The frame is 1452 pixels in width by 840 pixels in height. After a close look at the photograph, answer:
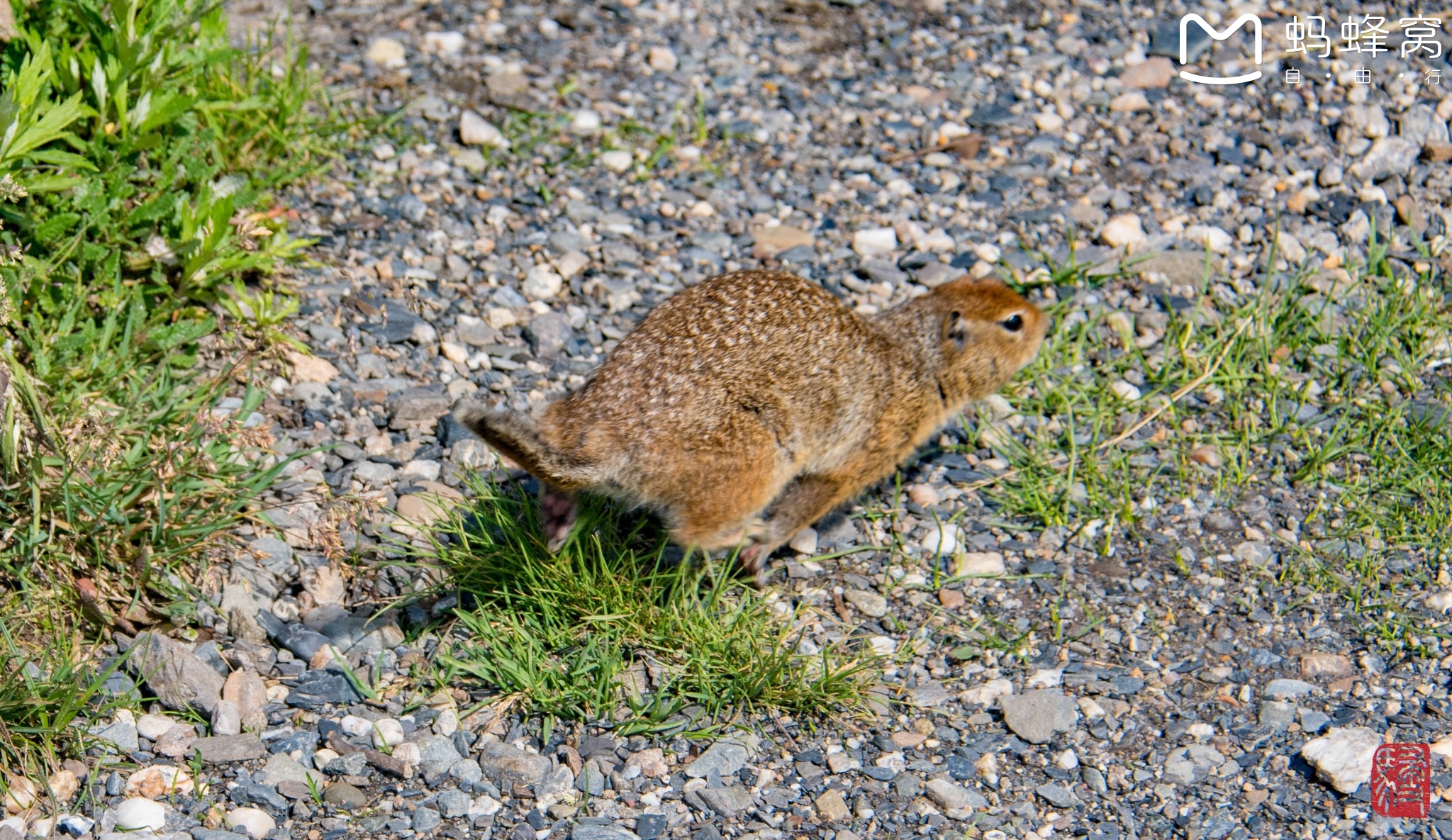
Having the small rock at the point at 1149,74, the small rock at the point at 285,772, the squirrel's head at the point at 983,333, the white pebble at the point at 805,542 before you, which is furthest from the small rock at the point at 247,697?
the small rock at the point at 1149,74

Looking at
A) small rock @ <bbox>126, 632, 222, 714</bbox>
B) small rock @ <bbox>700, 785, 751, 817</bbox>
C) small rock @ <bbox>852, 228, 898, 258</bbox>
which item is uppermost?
small rock @ <bbox>852, 228, 898, 258</bbox>

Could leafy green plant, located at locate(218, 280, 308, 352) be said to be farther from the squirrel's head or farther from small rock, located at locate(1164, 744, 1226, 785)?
small rock, located at locate(1164, 744, 1226, 785)

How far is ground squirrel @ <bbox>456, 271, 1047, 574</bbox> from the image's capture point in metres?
3.77

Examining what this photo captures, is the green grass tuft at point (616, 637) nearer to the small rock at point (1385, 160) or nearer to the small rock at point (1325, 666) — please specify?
the small rock at point (1325, 666)

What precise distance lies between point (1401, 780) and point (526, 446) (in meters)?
2.46

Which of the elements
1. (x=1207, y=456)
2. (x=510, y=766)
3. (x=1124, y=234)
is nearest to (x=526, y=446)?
(x=510, y=766)

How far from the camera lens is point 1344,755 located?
3.66 m

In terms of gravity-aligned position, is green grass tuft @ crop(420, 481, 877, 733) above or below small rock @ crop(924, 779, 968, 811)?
above

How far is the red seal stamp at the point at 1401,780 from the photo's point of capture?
3.53m

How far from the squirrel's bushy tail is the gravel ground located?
697 millimetres

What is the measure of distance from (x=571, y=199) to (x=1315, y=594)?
3.26 metres

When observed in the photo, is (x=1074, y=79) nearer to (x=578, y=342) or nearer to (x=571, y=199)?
(x=571, y=199)

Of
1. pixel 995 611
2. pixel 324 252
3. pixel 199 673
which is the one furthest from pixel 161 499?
pixel 995 611

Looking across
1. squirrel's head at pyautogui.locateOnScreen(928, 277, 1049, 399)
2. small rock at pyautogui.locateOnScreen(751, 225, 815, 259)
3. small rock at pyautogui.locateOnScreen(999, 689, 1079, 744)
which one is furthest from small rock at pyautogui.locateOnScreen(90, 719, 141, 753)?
small rock at pyautogui.locateOnScreen(751, 225, 815, 259)
